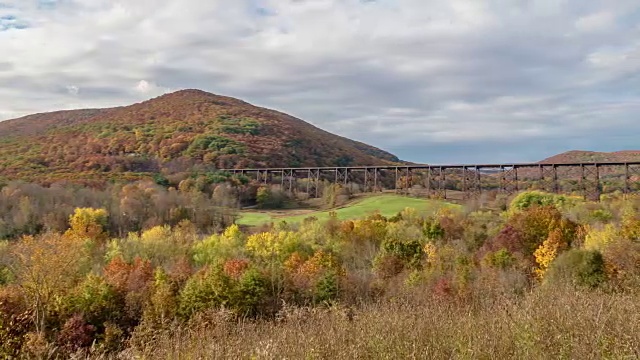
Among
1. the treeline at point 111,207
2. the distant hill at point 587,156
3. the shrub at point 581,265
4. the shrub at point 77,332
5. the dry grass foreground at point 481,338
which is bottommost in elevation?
the shrub at point 77,332

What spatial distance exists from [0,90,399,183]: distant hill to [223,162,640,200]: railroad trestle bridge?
1202 centimetres

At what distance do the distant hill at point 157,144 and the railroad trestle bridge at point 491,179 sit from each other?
12.0 meters

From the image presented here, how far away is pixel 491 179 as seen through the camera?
101438 millimetres

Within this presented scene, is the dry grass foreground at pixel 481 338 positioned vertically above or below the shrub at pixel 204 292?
above

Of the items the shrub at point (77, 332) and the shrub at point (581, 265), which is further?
the shrub at point (581, 265)

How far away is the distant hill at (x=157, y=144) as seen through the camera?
334ft

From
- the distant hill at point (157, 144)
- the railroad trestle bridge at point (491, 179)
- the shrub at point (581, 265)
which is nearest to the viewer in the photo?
the shrub at point (581, 265)

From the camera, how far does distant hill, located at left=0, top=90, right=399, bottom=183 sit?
334 feet

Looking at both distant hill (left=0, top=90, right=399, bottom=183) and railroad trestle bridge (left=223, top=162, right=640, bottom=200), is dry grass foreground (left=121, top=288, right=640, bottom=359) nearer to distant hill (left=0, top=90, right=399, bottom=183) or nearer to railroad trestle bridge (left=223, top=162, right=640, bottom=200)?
railroad trestle bridge (left=223, top=162, right=640, bottom=200)

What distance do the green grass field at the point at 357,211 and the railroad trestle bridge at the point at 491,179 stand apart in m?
5.62

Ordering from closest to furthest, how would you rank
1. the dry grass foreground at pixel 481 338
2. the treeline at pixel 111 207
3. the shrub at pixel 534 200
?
the dry grass foreground at pixel 481 338 → the treeline at pixel 111 207 → the shrub at pixel 534 200

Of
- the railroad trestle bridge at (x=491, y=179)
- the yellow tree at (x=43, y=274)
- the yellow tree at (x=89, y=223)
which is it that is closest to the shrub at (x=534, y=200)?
the railroad trestle bridge at (x=491, y=179)

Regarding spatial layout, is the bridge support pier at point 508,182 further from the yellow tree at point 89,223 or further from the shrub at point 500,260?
the yellow tree at point 89,223

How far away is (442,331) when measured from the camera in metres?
6.35
